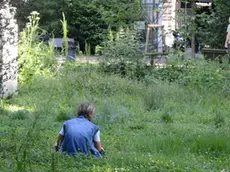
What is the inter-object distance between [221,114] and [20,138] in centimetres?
409

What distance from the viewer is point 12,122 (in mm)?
9508

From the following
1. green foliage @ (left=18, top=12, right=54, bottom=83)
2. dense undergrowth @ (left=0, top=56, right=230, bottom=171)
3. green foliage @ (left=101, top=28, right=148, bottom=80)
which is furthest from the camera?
green foliage @ (left=101, top=28, right=148, bottom=80)

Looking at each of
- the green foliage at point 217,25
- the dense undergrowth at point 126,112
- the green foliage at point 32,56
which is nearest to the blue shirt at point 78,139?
the dense undergrowth at point 126,112

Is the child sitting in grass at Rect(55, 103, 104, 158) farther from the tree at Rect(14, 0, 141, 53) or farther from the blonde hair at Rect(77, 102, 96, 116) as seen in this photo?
the tree at Rect(14, 0, 141, 53)

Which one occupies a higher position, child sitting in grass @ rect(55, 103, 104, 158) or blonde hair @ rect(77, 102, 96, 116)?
blonde hair @ rect(77, 102, 96, 116)

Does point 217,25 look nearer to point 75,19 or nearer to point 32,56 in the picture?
point 75,19

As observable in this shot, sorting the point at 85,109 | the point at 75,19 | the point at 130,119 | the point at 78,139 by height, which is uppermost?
the point at 75,19

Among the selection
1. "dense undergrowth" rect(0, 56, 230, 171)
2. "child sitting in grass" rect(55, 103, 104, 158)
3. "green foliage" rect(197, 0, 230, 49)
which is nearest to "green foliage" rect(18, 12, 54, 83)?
"dense undergrowth" rect(0, 56, 230, 171)

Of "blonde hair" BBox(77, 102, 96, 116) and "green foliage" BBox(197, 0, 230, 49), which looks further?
"green foliage" BBox(197, 0, 230, 49)

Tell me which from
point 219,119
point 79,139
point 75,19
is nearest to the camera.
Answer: point 79,139

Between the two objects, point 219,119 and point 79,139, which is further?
point 219,119

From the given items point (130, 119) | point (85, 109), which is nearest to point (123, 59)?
point (130, 119)

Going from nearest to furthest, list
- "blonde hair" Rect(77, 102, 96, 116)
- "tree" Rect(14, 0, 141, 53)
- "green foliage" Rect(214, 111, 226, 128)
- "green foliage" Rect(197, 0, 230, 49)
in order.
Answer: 1. "blonde hair" Rect(77, 102, 96, 116)
2. "green foliage" Rect(214, 111, 226, 128)
3. "green foliage" Rect(197, 0, 230, 49)
4. "tree" Rect(14, 0, 141, 53)

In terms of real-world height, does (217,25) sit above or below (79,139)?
Result: above
